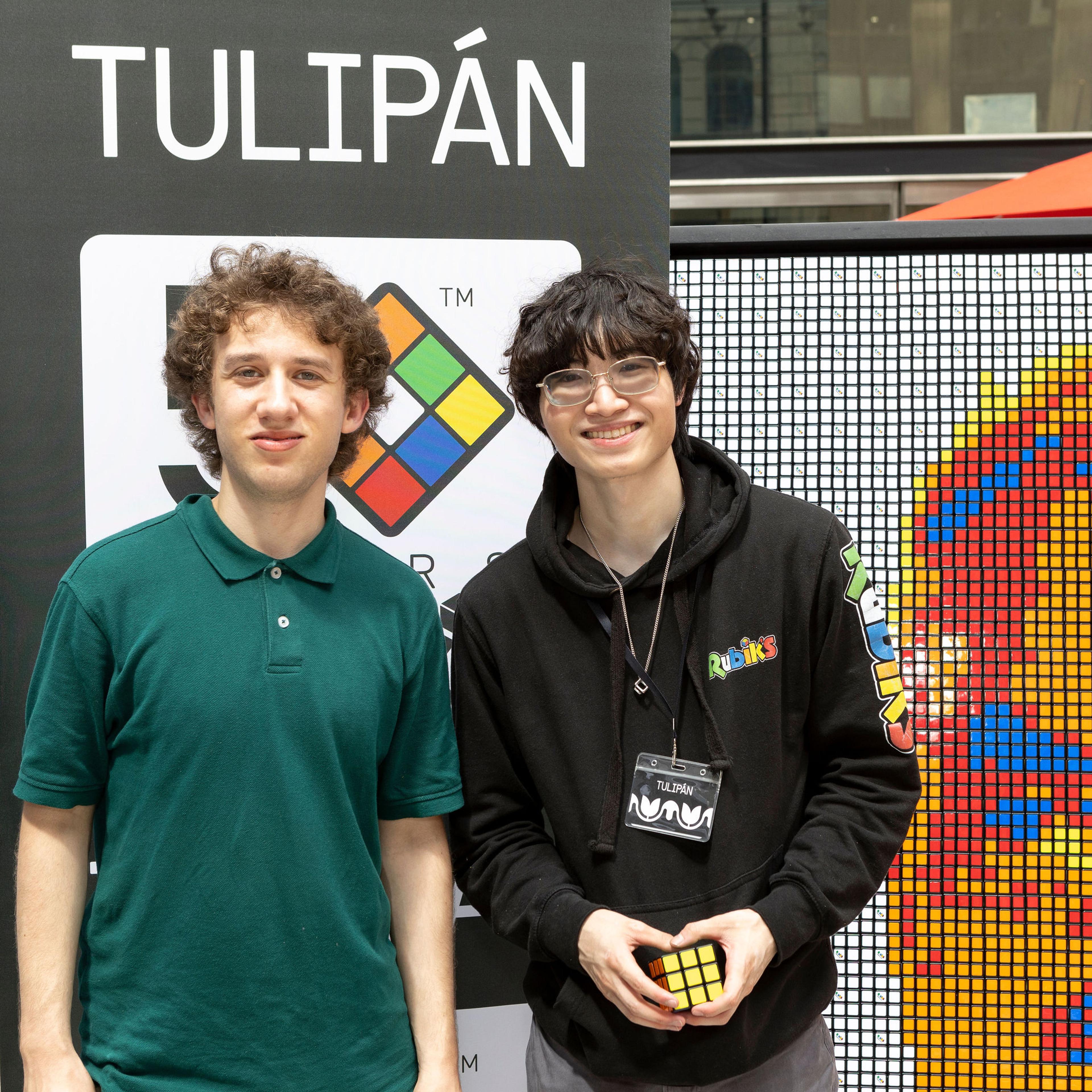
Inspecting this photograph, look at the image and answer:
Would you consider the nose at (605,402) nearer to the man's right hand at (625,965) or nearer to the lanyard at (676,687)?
the lanyard at (676,687)

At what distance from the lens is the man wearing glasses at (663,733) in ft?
4.55

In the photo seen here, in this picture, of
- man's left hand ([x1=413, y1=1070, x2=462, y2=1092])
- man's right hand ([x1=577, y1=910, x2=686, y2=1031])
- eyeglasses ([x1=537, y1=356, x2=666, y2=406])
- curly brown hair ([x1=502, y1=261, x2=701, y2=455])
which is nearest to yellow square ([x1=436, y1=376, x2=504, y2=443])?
curly brown hair ([x1=502, y1=261, x2=701, y2=455])

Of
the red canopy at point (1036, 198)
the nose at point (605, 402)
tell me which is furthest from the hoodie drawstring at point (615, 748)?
the red canopy at point (1036, 198)

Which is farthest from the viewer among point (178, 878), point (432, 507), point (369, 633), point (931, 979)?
point (931, 979)

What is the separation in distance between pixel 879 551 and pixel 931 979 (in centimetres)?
84

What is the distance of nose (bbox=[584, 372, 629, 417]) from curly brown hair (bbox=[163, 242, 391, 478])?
32 centimetres

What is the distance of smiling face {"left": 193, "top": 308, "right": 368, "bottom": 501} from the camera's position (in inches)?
52.8

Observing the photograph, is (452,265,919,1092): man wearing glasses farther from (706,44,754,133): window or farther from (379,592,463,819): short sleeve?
(706,44,754,133): window

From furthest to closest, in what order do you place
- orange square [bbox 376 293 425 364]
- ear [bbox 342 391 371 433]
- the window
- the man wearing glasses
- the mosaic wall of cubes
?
the window < the mosaic wall of cubes < orange square [bbox 376 293 425 364] < ear [bbox 342 391 371 433] < the man wearing glasses

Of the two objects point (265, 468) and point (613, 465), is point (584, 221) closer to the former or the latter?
point (613, 465)

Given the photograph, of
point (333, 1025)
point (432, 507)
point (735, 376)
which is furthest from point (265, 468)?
point (735, 376)

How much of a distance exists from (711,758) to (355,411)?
0.68 meters

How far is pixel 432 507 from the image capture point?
1.87 m

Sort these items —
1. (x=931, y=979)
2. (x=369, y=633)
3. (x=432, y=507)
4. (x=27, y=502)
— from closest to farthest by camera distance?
(x=369, y=633)
(x=27, y=502)
(x=432, y=507)
(x=931, y=979)
